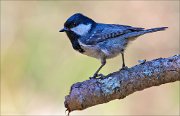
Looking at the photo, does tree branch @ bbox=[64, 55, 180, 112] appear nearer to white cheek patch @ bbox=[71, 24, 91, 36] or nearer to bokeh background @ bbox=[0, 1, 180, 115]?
white cheek patch @ bbox=[71, 24, 91, 36]

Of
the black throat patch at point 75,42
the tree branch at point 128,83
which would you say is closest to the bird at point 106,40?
the black throat patch at point 75,42

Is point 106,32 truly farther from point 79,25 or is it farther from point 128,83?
point 128,83

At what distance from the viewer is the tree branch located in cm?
378

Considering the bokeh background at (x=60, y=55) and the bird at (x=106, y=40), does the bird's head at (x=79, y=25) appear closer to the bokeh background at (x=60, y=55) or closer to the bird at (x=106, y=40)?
the bird at (x=106, y=40)

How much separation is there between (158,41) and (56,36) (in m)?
1.32

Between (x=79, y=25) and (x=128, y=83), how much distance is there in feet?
2.91

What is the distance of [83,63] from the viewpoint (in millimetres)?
6902

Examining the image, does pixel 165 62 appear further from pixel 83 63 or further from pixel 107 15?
pixel 107 15

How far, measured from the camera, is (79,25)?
4516 mm

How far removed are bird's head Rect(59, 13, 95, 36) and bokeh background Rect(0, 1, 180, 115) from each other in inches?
79.0

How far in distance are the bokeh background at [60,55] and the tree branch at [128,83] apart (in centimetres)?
258

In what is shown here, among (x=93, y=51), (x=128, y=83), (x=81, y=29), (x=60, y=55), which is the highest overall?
(x=81, y=29)

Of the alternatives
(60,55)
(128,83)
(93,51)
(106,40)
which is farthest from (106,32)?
(60,55)

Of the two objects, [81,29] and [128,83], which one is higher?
[81,29]
